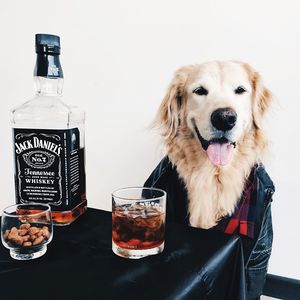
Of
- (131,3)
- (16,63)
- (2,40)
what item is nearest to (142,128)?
(131,3)

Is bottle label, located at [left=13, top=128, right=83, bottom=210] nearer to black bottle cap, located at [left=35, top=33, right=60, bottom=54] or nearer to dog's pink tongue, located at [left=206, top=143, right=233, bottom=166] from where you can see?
black bottle cap, located at [left=35, top=33, right=60, bottom=54]

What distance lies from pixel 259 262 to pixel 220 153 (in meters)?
0.37

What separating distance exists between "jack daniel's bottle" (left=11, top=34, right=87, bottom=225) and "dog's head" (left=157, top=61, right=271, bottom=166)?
0.39 m

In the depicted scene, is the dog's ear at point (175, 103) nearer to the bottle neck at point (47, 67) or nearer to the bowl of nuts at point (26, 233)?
the bottle neck at point (47, 67)

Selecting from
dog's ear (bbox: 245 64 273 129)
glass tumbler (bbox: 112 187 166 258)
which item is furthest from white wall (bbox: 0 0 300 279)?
glass tumbler (bbox: 112 187 166 258)

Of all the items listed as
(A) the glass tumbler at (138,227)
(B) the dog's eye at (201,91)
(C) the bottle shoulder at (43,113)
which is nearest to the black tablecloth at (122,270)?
(A) the glass tumbler at (138,227)

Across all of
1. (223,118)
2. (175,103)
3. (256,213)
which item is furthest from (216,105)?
(256,213)

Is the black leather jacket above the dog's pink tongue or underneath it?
underneath

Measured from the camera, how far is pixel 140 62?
1427 millimetres

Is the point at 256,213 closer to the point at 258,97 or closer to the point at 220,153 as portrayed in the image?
the point at 220,153

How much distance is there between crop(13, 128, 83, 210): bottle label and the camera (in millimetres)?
677

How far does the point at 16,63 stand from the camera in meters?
1.68

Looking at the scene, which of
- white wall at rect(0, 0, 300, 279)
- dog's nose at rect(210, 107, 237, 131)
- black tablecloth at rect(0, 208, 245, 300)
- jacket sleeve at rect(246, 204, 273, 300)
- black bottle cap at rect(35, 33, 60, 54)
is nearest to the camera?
black tablecloth at rect(0, 208, 245, 300)

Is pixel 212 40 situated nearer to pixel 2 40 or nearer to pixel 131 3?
pixel 131 3
